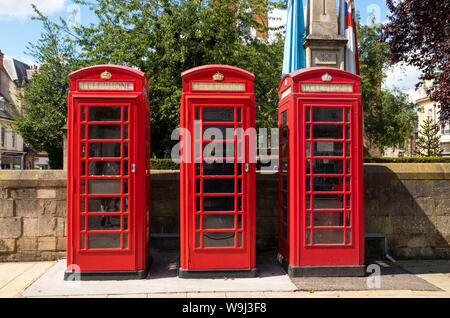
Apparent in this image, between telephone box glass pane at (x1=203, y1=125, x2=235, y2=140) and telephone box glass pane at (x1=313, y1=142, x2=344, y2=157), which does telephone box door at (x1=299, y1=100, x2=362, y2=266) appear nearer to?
telephone box glass pane at (x1=313, y1=142, x2=344, y2=157)

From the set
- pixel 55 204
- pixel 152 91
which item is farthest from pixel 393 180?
pixel 152 91

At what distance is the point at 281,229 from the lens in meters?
5.55

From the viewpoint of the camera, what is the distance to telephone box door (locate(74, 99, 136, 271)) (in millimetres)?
4660

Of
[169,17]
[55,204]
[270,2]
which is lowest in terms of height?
[55,204]

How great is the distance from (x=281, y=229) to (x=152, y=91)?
896 cm

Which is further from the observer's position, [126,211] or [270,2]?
[270,2]

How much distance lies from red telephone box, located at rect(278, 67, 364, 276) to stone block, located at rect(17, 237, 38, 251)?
4.04 meters

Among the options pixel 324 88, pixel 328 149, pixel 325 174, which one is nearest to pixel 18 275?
pixel 325 174

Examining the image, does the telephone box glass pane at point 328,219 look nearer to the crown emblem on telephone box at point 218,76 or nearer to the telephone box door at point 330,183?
the telephone box door at point 330,183

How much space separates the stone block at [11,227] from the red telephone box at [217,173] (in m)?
2.89

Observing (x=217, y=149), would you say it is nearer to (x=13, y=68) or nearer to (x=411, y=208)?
(x=411, y=208)
